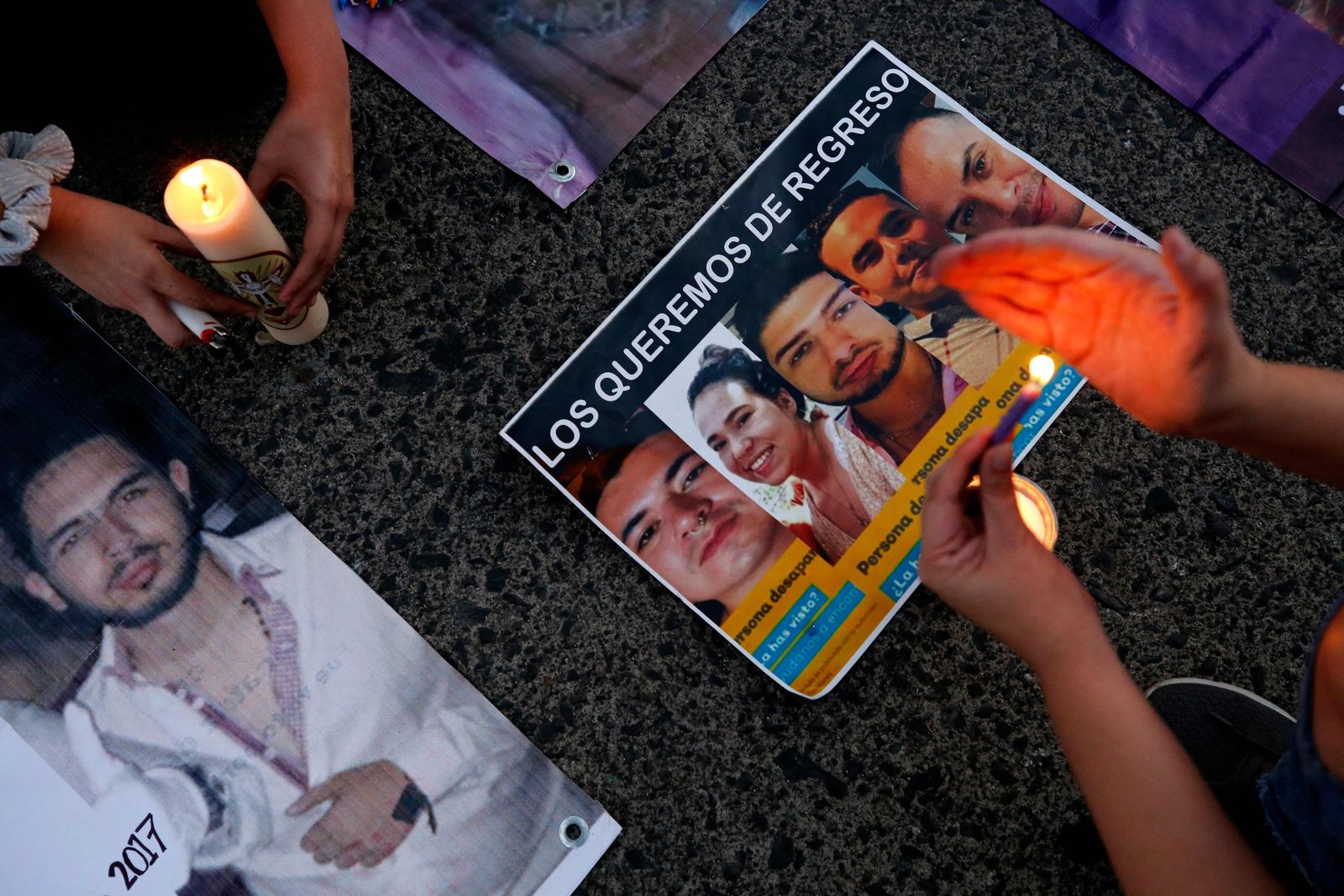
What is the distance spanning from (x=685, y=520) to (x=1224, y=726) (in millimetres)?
459

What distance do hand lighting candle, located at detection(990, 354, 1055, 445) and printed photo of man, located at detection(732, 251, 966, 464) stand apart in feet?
0.76

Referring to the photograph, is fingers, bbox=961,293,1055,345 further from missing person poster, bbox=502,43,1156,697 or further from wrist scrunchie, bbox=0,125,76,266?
wrist scrunchie, bbox=0,125,76,266

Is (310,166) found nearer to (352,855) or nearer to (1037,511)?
(352,855)

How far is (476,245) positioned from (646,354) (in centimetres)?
19

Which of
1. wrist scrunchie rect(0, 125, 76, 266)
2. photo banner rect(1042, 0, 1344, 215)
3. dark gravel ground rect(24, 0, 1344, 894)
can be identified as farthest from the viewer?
photo banner rect(1042, 0, 1344, 215)

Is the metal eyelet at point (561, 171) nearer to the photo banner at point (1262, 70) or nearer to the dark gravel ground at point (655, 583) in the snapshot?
the dark gravel ground at point (655, 583)

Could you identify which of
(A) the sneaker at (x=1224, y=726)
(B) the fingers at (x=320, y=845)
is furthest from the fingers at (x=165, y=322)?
(A) the sneaker at (x=1224, y=726)

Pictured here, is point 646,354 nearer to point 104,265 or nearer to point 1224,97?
point 104,265

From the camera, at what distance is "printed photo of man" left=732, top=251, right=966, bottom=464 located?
30.8 inches

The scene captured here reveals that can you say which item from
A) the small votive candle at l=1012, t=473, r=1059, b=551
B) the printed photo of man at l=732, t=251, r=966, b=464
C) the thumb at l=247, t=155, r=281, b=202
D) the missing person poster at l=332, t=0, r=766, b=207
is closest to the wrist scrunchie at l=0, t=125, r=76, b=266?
the thumb at l=247, t=155, r=281, b=202

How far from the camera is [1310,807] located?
574mm

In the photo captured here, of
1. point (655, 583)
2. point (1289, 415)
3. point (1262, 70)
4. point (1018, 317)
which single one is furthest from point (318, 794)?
point (1262, 70)

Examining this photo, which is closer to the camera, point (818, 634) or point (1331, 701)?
point (1331, 701)

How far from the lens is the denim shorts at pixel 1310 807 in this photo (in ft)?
1.81
